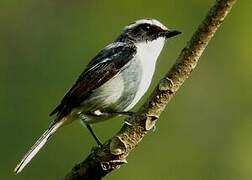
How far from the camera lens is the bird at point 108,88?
22.7 ft

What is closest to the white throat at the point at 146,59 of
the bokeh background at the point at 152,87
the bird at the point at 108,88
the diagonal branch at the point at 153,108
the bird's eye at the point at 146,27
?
the bird at the point at 108,88

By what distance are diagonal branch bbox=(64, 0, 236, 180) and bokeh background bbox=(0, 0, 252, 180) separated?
17.7ft

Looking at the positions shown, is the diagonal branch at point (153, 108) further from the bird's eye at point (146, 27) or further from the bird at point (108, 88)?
the bird's eye at point (146, 27)

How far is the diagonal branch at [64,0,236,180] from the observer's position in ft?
16.7

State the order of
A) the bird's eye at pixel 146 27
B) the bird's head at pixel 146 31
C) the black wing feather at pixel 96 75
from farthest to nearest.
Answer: the bird's eye at pixel 146 27
the bird's head at pixel 146 31
the black wing feather at pixel 96 75

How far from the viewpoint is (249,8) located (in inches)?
541

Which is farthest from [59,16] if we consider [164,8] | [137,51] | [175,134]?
[137,51]

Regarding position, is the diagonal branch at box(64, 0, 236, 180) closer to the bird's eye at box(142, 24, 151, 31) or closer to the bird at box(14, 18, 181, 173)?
the bird at box(14, 18, 181, 173)

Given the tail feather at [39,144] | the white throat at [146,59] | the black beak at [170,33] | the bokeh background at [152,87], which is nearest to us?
the tail feather at [39,144]

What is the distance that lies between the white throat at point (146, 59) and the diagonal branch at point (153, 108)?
130 centimetres

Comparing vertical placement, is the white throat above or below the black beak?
below

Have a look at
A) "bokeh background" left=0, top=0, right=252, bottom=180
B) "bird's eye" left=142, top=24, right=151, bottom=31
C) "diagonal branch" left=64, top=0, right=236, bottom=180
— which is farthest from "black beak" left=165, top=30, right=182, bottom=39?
"bokeh background" left=0, top=0, right=252, bottom=180

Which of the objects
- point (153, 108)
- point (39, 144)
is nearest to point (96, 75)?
point (39, 144)

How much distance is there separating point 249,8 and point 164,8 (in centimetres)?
127
